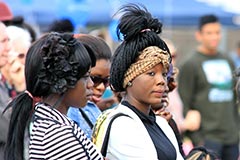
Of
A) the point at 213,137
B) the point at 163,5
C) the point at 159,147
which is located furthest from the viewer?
the point at 163,5

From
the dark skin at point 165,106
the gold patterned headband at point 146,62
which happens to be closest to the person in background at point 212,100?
the dark skin at point 165,106

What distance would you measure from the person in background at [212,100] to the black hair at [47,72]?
5441mm

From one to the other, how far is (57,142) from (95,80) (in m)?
1.42

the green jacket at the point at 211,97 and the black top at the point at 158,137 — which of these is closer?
the black top at the point at 158,137

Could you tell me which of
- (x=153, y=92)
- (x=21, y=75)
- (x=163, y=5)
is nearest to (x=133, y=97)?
(x=153, y=92)

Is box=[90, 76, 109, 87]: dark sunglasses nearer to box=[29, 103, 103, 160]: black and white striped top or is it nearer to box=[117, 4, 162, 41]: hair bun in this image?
box=[117, 4, 162, 41]: hair bun

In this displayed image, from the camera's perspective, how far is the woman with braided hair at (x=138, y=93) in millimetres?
4316

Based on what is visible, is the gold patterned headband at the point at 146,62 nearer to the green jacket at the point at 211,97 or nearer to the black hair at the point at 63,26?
the black hair at the point at 63,26

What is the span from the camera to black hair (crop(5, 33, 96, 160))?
4.05m

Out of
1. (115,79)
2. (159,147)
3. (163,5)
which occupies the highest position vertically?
(115,79)

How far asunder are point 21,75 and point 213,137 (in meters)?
3.24

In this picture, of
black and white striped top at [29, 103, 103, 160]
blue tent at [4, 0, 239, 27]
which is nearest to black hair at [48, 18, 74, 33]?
black and white striped top at [29, 103, 103, 160]

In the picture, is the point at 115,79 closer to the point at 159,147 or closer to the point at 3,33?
the point at 159,147

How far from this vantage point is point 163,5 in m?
18.5
